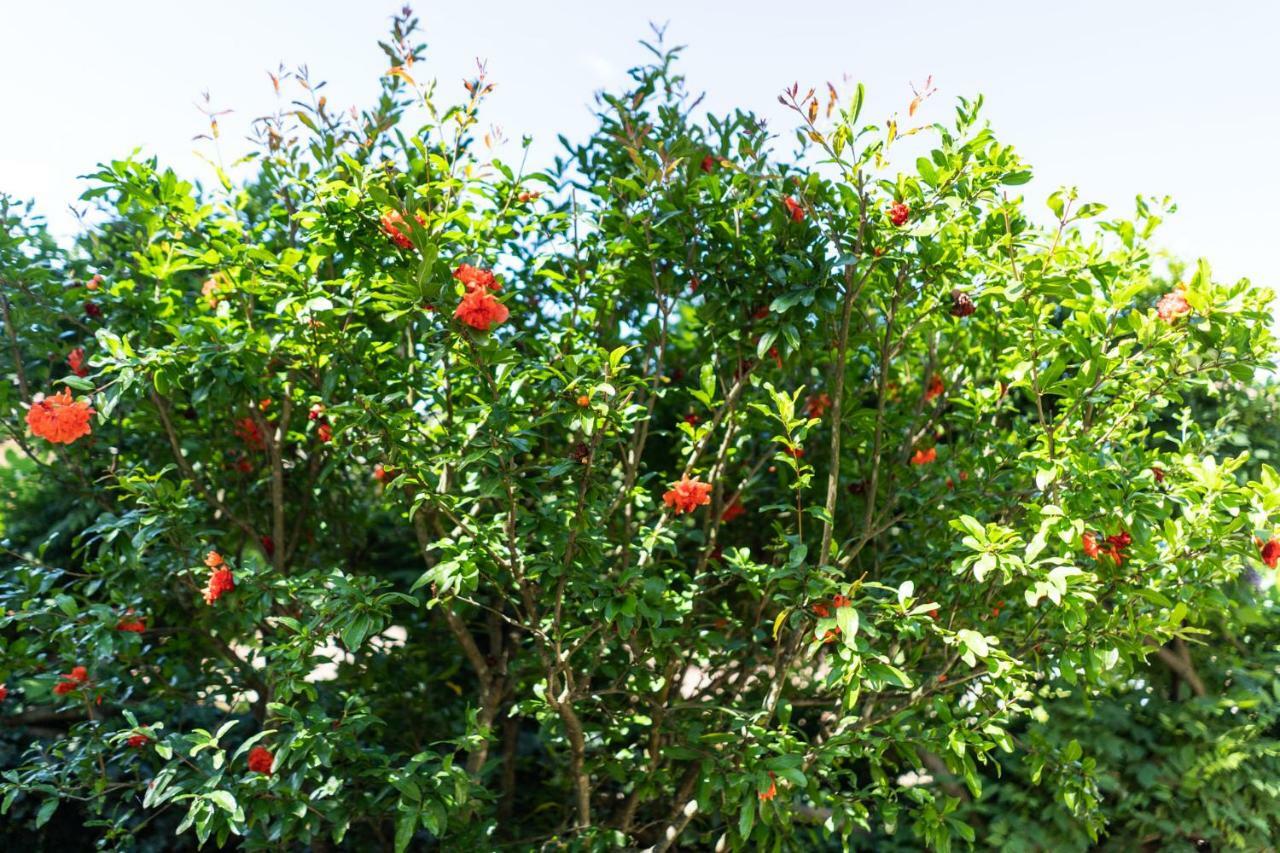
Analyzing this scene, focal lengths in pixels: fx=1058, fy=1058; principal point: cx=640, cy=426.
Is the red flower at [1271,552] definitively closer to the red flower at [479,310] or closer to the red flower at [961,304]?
the red flower at [961,304]

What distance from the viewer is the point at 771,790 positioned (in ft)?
8.24

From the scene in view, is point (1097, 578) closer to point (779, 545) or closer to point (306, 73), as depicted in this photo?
point (779, 545)

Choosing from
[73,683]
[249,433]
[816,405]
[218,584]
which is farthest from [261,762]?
[816,405]

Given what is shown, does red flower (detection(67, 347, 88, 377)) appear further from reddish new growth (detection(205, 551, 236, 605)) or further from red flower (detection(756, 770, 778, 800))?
red flower (detection(756, 770, 778, 800))

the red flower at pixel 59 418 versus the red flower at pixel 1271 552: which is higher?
the red flower at pixel 59 418

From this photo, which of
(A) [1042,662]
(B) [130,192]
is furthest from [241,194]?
(A) [1042,662]

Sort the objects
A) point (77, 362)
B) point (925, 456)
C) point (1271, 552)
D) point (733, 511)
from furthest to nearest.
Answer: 1. point (733, 511)
2. point (925, 456)
3. point (77, 362)
4. point (1271, 552)

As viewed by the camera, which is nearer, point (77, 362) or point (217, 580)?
point (217, 580)

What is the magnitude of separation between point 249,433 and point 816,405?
1825 mm

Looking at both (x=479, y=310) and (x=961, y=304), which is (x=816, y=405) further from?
(x=479, y=310)

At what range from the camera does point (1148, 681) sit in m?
3.88

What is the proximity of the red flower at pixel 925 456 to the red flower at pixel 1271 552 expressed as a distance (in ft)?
3.14

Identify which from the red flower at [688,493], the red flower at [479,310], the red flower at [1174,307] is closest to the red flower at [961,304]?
the red flower at [1174,307]

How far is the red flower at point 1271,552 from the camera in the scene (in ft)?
7.98
